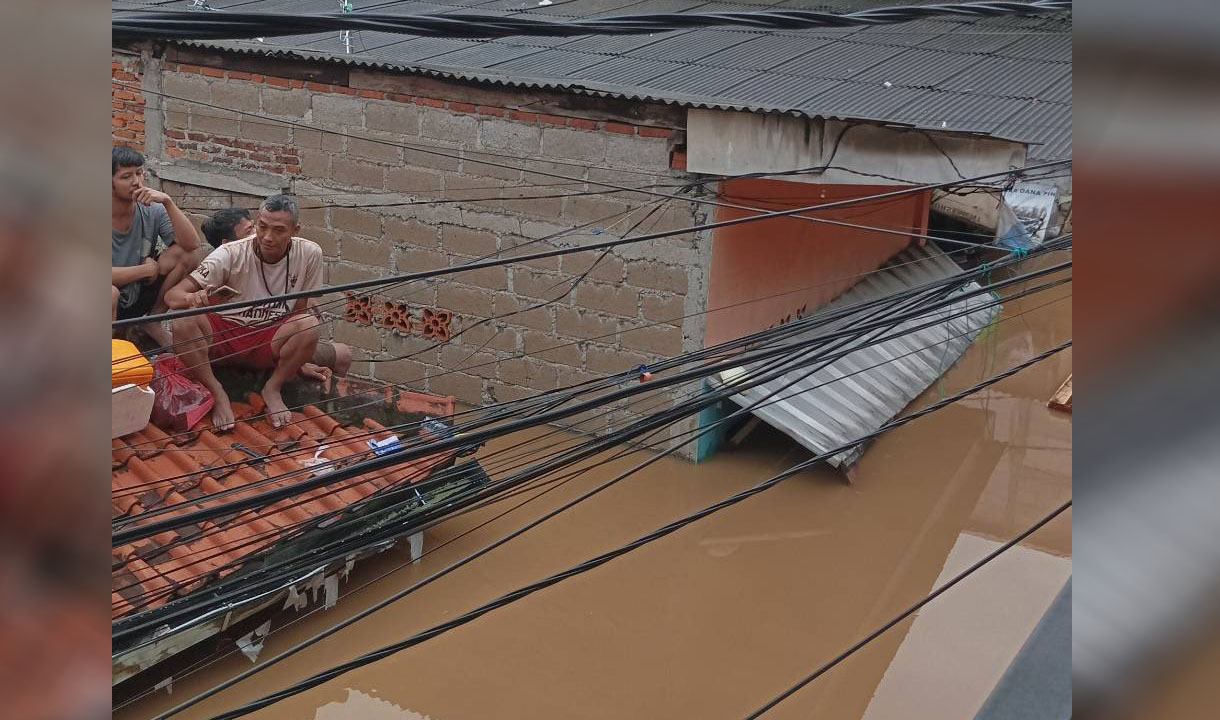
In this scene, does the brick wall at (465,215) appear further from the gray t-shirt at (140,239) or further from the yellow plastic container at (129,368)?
the yellow plastic container at (129,368)

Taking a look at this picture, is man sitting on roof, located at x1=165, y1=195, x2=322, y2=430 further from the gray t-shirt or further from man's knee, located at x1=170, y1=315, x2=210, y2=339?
the gray t-shirt

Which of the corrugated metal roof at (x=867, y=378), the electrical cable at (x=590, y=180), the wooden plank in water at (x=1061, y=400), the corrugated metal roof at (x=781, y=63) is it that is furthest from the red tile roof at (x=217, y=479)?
the wooden plank in water at (x=1061, y=400)

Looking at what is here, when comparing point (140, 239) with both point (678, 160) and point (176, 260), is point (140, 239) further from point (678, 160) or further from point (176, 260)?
point (678, 160)

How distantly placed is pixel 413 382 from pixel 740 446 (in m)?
2.37

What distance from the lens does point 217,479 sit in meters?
5.16

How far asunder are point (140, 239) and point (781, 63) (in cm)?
456

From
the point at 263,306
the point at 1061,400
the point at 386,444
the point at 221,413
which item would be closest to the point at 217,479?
the point at 221,413

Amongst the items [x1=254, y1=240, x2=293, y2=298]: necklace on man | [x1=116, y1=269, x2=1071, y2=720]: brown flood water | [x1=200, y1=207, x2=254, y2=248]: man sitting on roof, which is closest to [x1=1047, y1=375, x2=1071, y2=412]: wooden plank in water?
[x1=116, y1=269, x2=1071, y2=720]: brown flood water

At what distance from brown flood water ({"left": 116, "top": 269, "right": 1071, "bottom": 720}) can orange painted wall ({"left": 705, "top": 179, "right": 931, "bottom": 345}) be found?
96 centimetres

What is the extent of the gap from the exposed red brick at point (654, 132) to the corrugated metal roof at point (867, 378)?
157 cm

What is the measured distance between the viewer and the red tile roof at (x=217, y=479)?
14.7 ft

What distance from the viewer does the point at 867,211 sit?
9.28 metres
